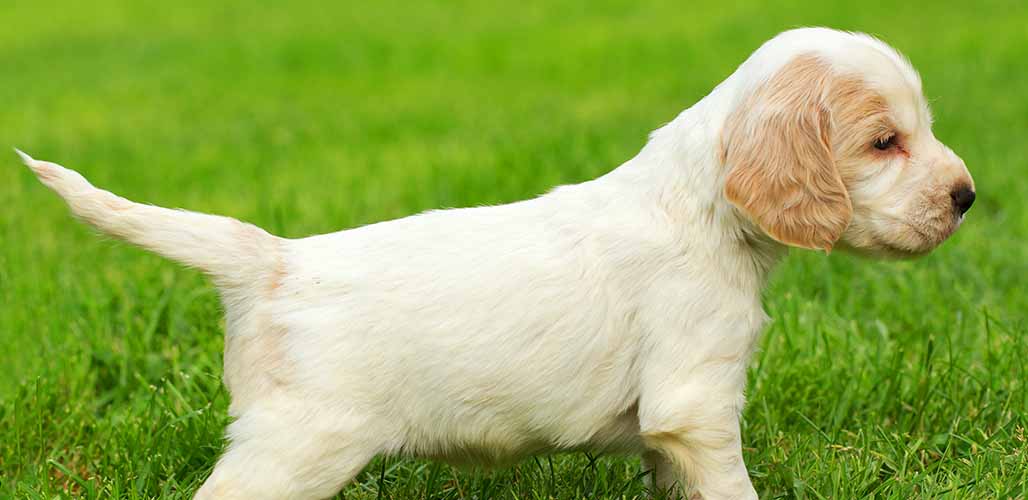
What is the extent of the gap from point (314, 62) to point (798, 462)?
9.66m

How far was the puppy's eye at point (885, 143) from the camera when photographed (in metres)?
3.12

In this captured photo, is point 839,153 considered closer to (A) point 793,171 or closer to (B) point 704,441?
(A) point 793,171

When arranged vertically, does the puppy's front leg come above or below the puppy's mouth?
below

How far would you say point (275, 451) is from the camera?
2.93m

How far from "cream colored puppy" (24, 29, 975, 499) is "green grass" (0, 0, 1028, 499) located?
0.52 m

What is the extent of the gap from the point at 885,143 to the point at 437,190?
3999mm

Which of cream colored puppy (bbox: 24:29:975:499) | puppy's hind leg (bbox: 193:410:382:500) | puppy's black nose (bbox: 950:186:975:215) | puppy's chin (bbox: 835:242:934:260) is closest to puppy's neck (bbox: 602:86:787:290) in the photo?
cream colored puppy (bbox: 24:29:975:499)

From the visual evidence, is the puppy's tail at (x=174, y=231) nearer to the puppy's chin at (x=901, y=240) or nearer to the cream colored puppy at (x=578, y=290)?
the cream colored puppy at (x=578, y=290)

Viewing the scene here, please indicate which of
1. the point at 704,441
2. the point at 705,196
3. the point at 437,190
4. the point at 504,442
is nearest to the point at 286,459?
the point at 504,442

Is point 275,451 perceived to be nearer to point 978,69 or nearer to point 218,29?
point 978,69

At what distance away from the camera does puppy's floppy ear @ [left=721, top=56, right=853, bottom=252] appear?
3027 millimetres

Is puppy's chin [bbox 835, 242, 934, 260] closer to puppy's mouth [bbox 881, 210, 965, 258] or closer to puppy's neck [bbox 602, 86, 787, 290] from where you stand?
puppy's mouth [bbox 881, 210, 965, 258]

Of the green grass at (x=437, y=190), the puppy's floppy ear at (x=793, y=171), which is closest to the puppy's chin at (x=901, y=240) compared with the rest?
the puppy's floppy ear at (x=793, y=171)

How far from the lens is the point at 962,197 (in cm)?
320
